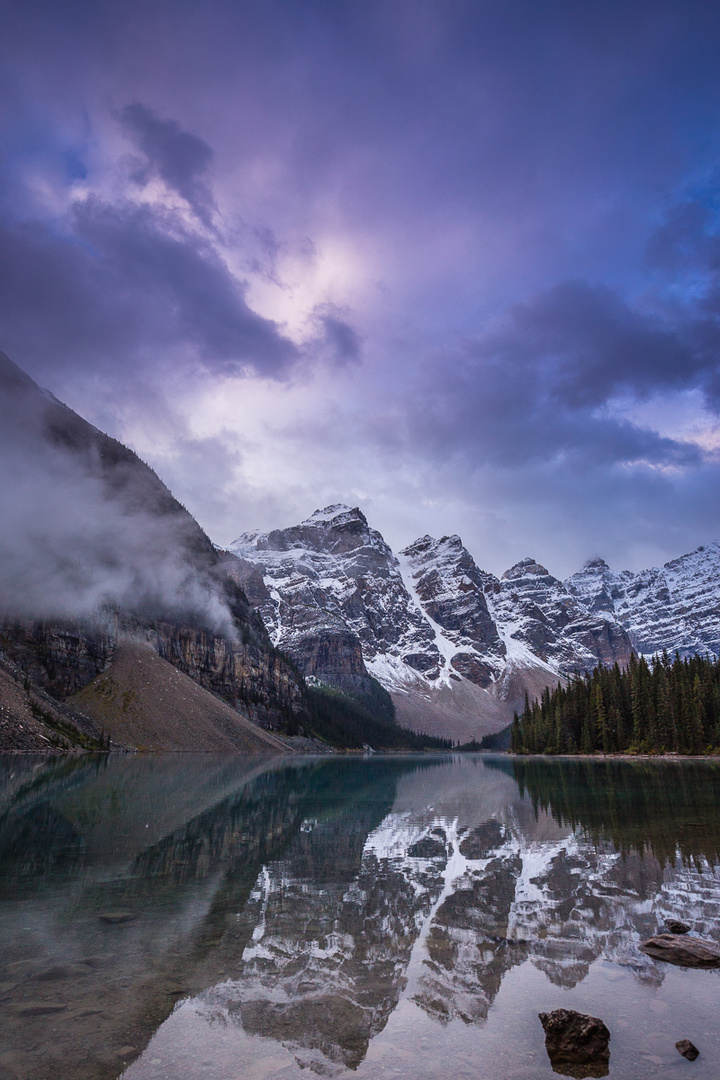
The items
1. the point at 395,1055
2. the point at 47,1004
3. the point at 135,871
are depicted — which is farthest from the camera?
the point at 135,871

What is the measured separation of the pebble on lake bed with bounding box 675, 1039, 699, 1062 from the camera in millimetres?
7738

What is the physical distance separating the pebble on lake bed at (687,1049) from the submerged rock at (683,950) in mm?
3936

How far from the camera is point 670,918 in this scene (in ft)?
45.9

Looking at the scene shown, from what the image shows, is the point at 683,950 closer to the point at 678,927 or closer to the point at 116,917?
the point at 678,927

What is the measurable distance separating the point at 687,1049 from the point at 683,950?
440 centimetres

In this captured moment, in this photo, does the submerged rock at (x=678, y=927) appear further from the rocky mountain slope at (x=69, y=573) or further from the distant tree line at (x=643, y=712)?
the rocky mountain slope at (x=69, y=573)

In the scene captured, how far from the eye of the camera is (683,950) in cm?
1152

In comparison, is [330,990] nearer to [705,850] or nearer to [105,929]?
[105,929]

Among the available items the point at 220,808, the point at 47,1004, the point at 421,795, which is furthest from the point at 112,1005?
the point at 421,795

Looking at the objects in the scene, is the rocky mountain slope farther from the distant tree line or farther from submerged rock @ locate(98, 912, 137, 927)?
the distant tree line

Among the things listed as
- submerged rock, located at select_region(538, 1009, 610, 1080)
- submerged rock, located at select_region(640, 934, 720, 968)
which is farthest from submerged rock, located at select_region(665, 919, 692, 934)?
submerged rock, located at select_region(538, 1009, 610, 1080)

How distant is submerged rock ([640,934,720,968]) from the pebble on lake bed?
3.94m

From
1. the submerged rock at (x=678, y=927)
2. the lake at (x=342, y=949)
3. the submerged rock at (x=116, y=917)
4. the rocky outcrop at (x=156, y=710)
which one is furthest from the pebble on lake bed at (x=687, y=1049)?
the rocky outcrop at (x=156, y=710)

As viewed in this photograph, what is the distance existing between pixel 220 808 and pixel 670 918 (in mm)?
29740
